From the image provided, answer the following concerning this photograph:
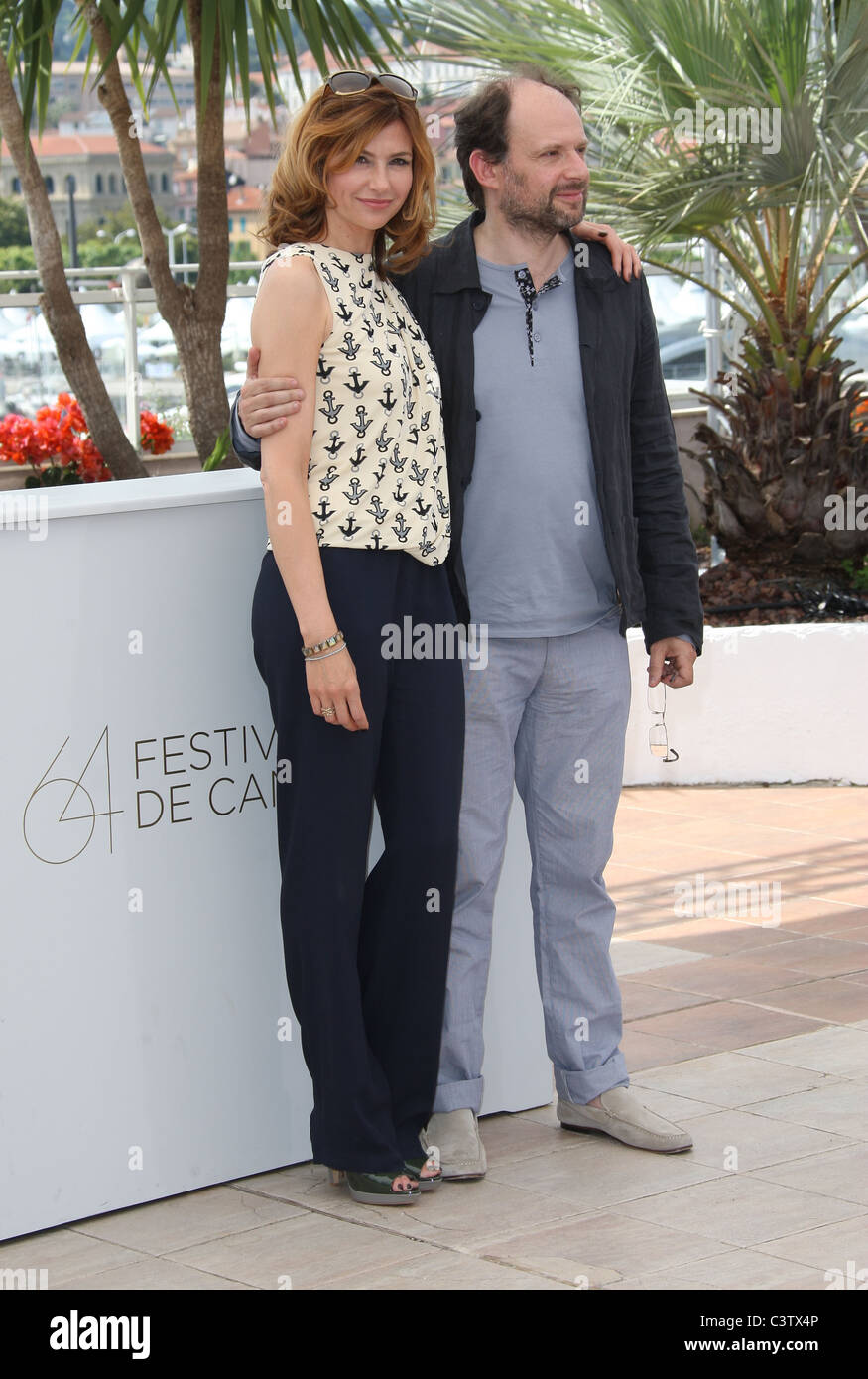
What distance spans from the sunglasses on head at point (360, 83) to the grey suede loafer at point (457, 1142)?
186 cm

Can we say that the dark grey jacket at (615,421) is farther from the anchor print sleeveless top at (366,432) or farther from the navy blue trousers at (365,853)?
the navy blue trousers at (365,853)

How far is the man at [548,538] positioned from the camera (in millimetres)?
3408

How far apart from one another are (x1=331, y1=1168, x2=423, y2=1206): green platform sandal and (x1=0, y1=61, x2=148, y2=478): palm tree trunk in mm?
4904

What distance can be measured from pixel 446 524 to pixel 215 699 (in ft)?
1.71

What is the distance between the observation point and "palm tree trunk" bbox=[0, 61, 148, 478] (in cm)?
760

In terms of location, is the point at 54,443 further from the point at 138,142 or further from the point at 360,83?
the point at 360,83

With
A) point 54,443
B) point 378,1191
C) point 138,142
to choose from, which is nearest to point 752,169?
point 138,142

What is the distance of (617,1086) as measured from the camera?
370 centimetres

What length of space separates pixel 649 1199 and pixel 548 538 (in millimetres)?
1212

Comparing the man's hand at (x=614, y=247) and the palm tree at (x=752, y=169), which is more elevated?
the palm tree at (x=752, y=169)

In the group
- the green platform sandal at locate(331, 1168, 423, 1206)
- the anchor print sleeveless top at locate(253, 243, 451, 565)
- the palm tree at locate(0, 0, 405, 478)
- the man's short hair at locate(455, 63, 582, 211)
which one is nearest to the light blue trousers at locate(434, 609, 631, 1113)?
the green platform sandal at locate(331, 1168, 423, 1206)

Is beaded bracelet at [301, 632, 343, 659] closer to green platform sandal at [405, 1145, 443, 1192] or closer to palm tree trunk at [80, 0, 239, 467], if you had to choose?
green platform sandal at [405, 1145, 443, 1192]

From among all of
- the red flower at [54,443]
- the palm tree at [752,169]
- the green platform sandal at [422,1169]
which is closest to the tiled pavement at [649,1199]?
the green platform sandal at [422,1169]
